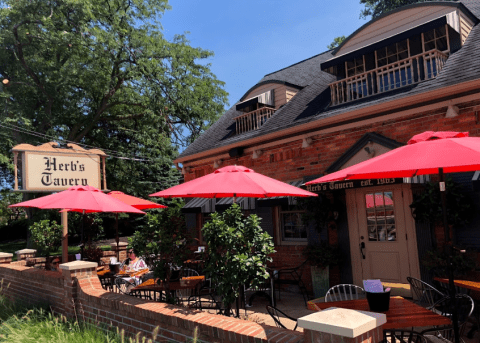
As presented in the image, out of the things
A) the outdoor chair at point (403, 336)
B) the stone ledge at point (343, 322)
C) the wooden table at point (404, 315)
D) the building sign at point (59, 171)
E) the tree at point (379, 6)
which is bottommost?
the outdoor chair at point (403, 336)

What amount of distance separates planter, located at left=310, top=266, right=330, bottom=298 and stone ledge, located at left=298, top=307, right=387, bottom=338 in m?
5.37

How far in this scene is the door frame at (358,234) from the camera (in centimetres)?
716

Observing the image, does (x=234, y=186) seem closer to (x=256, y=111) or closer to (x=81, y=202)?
(x=81, y=202)

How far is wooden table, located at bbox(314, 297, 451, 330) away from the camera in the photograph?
11.3 feet

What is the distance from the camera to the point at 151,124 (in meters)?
19.2

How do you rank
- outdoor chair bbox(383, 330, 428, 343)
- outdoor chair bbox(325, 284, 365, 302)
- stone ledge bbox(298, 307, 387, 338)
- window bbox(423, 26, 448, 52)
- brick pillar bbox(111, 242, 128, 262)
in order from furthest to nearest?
brick pillar bbox(111, 242, 128, 262) → window bbox(423, 26, 448, 52) → outdoor chair bbox(325, 284, 365, 302) → outdoor chair bbox(383, 330, 428, 343) → stone ledge bbox(298, 307, 387, 338)

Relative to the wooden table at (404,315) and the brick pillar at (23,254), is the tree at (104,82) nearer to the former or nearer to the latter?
the brick pillar at (23,254)

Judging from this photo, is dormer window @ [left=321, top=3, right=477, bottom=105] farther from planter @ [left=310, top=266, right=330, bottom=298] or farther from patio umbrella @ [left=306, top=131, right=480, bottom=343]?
patio umbrella @ [left=306, top=131, right=480, bottom=343]

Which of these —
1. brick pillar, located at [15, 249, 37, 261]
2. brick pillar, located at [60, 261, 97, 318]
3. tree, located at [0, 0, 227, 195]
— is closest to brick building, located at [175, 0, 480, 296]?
brick pillar, located at [60, 261, 97, 318]

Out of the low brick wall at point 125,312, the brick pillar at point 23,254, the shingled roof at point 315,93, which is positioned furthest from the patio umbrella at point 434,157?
the brick pillar at point 23,254

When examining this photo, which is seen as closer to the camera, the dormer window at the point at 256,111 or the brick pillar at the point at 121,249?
the dormer window at the point at 256,111

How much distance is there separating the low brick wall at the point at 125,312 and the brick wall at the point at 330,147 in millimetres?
5172

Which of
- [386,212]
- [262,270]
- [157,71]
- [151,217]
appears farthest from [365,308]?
[157,71]

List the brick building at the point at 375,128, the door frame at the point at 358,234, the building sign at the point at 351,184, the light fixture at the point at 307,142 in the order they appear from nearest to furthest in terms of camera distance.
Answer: the building sign at the point at 351,184, the brick building at the point at 375,128, the door frame at the point at 358,234, the light fixture at the point at 307,142
